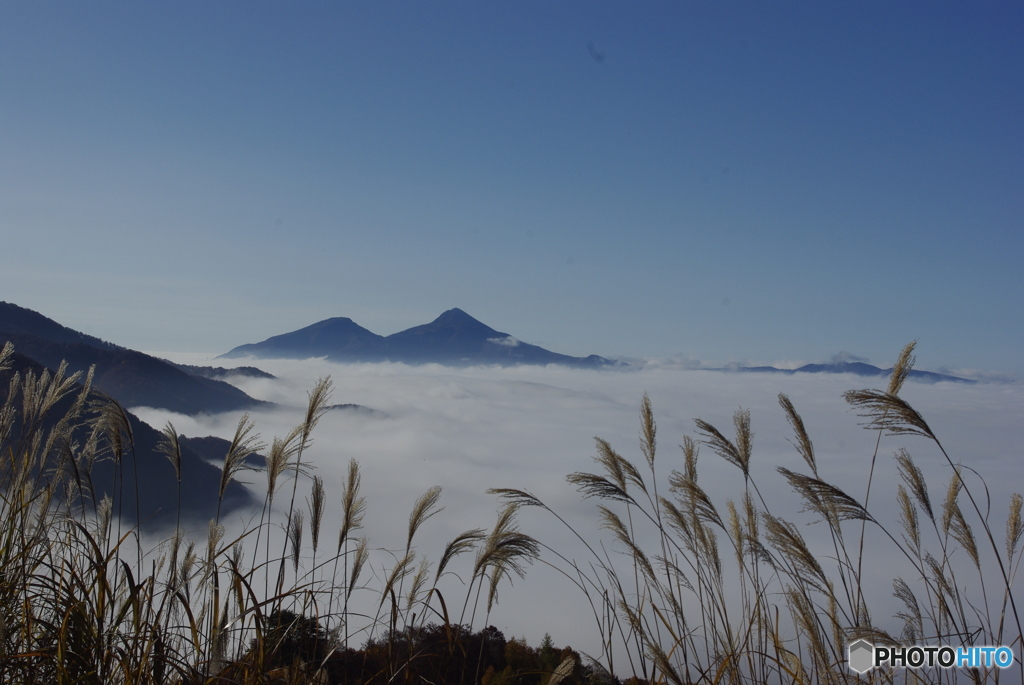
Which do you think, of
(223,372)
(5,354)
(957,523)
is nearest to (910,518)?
(957,523)

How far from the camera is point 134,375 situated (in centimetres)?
9075

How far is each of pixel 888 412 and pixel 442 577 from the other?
1927 millimetres

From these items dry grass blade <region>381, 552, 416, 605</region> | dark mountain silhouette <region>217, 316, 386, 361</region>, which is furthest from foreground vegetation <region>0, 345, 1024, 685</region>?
dark mountain silhouette <region>217, 316, 386, 361</region>

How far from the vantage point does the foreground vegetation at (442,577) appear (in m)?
2.18

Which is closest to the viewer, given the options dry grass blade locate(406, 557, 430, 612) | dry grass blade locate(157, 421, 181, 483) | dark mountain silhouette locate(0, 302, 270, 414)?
dry grass blade locate(406, 557, 430, 612)

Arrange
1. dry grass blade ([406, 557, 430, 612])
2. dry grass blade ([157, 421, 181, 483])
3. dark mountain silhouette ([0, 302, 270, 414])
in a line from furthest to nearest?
1. dark mountain silhouette ([0, 302, 270, 414])
2. dry grass blade ([157, 421, 181, 483])
3. dry grass blade ([406, 557, 430, 612])

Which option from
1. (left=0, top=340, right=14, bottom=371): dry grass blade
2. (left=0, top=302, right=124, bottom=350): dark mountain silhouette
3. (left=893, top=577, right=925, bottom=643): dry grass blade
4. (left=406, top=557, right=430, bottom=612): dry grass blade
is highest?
(left=0, top=302, right=124, bottom=350): dark mountain silhouette

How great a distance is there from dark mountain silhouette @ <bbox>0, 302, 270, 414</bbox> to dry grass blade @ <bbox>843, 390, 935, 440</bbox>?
3648 inches

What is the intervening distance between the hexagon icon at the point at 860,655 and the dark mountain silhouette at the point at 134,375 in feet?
304

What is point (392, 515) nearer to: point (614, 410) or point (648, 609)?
point (614, 410)

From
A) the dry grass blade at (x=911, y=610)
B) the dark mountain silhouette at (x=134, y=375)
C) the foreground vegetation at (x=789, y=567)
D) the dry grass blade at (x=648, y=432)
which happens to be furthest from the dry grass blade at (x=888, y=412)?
the dark mountain silhouette at (x=134, y=375)

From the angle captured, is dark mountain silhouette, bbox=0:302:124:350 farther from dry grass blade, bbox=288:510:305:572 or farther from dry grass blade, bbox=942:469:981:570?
dry grass blade, bbox=942:469:981:570

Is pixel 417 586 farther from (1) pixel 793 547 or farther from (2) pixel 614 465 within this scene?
(1) pixel 793 547

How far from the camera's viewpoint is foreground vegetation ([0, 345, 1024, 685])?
7.14 ft
